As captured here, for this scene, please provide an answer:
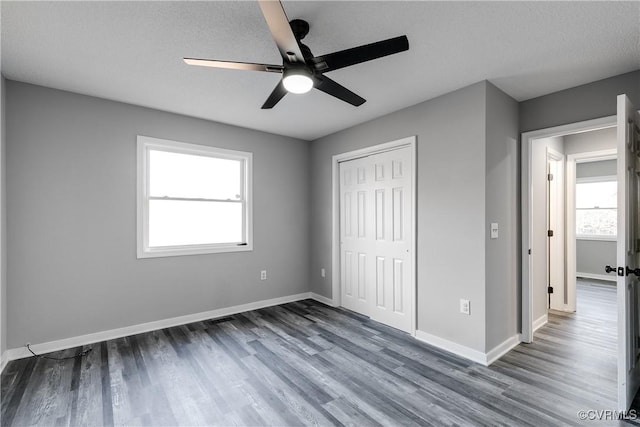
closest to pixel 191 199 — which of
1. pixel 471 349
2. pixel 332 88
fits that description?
pixel 332 88

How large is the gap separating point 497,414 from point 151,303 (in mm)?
3348

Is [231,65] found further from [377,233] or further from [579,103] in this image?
[579,103]

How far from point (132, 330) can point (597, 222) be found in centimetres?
796

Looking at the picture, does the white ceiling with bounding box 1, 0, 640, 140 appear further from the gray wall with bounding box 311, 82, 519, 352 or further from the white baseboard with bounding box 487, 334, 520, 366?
the white baseboard with bounding box 487, 334, 520, 366

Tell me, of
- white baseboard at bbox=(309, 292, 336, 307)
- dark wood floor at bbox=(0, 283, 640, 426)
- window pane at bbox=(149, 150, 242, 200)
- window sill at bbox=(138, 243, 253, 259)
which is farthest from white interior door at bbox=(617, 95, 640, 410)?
window pane at bbox=(149, 150, 242, 200)

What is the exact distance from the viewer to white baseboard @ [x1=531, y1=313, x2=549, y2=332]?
10.9ft

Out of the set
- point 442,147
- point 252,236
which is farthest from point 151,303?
point 442,147

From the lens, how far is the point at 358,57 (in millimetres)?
1622

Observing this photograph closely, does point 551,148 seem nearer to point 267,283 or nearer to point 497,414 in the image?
point 497,414

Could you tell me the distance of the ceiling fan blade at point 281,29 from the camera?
1264 mm

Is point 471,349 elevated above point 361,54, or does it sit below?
below

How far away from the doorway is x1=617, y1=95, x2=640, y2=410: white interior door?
5.05ft

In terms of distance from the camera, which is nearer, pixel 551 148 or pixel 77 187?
pixel 77 187

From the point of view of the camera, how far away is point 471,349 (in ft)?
8.70
